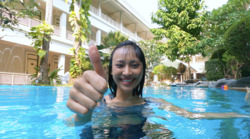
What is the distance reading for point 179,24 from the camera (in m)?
13.2

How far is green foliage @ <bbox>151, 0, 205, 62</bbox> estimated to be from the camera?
12547mm

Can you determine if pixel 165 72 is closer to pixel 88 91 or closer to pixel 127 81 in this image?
pixel 127 81

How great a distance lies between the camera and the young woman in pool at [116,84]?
1.00 meters

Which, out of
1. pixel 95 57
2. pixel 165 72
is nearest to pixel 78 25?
pixel 95 57

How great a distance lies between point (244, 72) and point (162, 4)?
28.0 ft

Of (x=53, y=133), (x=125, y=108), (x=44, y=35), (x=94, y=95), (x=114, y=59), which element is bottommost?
(x=53, y=133)

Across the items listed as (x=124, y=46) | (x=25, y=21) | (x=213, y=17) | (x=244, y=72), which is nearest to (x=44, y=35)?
(x=25, y=21)

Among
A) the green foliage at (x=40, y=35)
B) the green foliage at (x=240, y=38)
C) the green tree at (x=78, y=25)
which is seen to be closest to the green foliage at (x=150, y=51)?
the green tree at (x=78, y=25)

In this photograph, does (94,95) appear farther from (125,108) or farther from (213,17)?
→ (213,17)

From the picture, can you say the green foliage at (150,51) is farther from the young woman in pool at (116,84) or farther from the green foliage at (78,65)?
the young woman in pool at (116,84)

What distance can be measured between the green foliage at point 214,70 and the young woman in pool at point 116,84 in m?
13.9

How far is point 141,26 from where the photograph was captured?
2717 centimetres

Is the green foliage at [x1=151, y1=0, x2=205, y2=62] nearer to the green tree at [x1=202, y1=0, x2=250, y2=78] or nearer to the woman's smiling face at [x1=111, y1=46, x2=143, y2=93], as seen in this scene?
the green tree at [x1=202, y1=0, x2=250, y2=78]

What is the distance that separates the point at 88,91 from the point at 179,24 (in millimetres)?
13599
